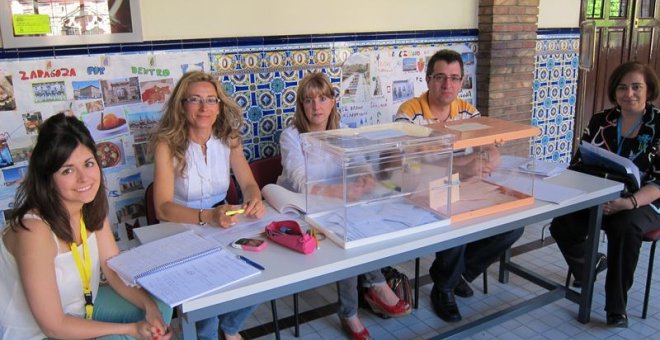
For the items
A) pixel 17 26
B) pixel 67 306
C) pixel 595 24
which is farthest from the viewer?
pixel 595 24

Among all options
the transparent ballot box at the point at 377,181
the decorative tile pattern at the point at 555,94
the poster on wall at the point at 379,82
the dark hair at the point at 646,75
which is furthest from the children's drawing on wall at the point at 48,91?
the decorative tile pattern at the point at 555,94

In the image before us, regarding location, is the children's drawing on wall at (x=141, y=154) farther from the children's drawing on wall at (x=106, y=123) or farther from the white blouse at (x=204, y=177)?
the white blouse at (x=204, y=177)

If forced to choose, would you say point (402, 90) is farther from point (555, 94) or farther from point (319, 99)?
point (555, 94)

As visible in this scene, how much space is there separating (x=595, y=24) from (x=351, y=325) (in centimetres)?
371

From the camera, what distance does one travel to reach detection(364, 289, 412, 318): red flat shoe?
285cm

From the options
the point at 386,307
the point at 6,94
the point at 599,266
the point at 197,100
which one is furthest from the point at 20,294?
the point at 599,266

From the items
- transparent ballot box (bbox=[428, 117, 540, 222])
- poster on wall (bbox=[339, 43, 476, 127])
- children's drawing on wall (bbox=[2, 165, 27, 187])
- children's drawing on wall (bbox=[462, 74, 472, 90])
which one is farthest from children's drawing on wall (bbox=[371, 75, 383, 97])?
children's drawing on wall (bbox=[2, 165, 27, 187])

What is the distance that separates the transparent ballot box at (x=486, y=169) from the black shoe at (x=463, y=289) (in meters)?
0.92

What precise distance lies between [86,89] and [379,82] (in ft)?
6.16

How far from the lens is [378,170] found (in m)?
2.12

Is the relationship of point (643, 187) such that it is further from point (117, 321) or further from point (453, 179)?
point (117, 321)

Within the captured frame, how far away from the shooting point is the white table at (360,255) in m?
1.58

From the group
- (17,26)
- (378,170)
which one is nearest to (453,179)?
(378,170)

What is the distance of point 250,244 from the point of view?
187 centimetres
